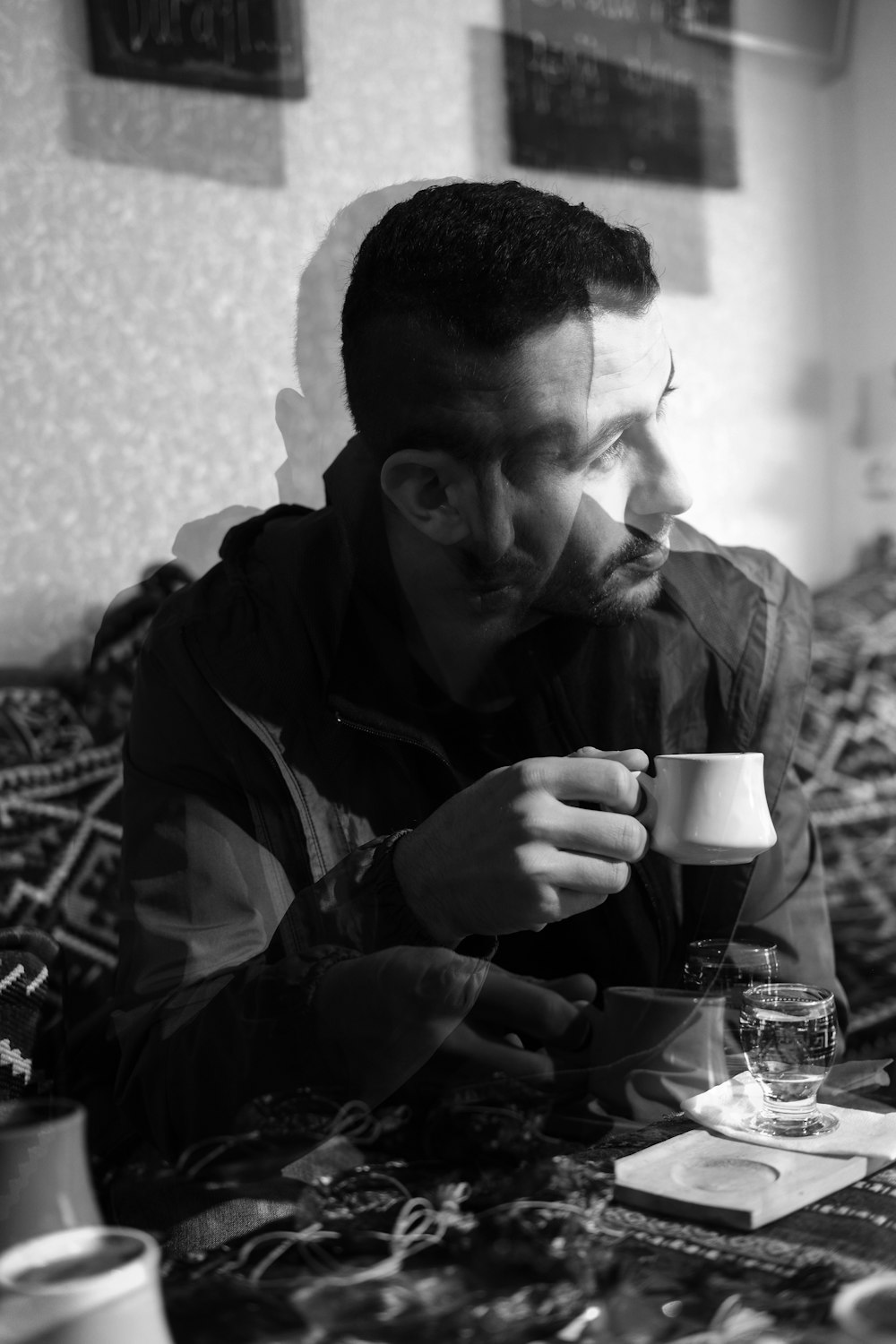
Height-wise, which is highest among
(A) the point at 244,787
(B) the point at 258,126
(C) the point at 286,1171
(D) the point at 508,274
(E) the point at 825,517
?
→ (B) the point at 258,126

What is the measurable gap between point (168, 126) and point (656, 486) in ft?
1.64

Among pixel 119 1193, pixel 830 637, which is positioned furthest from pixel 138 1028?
pixel 830 637

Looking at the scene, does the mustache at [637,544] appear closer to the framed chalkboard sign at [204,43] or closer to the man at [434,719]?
the man at [434,719]

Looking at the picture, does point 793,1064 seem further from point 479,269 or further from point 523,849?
point 479,269

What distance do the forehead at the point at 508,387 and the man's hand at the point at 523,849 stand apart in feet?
0.72

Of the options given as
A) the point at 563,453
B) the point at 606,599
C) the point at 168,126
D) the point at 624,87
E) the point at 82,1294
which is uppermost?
the point at 624,87

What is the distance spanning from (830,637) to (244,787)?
0.98m

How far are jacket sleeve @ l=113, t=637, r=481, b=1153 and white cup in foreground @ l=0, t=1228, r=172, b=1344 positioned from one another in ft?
0.93

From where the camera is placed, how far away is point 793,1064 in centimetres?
80

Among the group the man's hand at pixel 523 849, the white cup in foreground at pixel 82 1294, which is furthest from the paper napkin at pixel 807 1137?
the white cup in foreground at pixel 82 1294

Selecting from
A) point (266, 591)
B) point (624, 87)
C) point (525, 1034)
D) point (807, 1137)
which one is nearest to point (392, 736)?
point (266, 591)

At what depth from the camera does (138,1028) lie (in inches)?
34.3

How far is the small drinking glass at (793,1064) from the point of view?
31.4 inches

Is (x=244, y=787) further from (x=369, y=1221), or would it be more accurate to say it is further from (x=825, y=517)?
(x=825, y=517)
